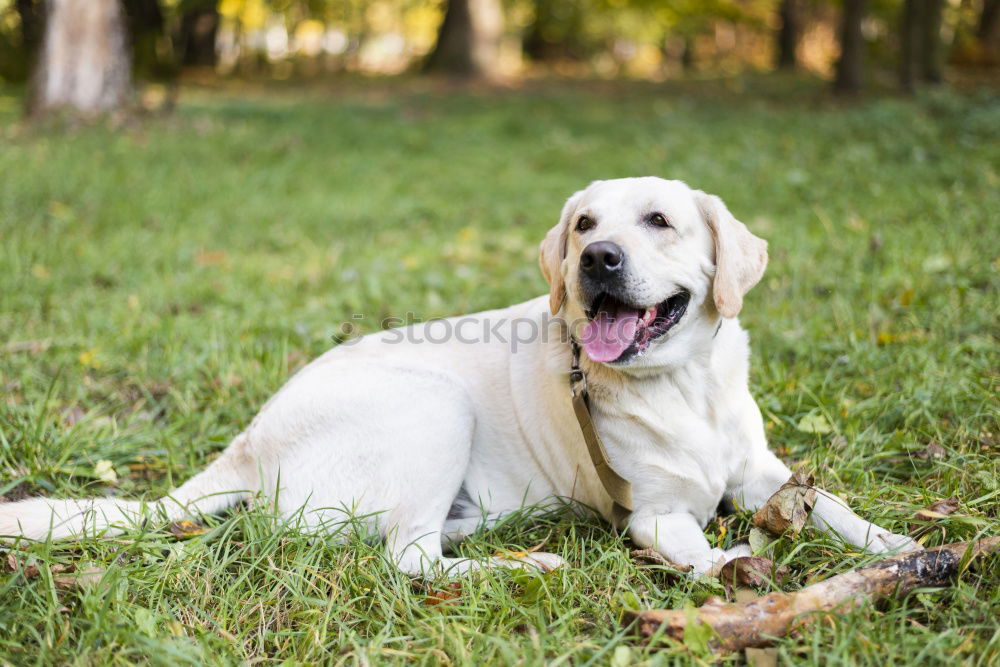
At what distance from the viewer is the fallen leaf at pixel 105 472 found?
311 centimetres

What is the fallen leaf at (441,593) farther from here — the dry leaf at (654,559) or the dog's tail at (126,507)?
the dog's tail at (126,507)

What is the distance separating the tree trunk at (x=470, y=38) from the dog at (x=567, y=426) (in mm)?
16739

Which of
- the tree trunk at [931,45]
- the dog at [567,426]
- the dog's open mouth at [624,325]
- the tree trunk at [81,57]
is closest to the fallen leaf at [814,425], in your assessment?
the dog at [567,426]

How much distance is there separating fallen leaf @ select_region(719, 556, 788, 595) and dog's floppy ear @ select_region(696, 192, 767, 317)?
0.81m

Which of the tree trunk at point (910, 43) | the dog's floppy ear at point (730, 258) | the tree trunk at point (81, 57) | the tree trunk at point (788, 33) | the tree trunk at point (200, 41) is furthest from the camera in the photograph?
the tree trunk at point (200, 41)

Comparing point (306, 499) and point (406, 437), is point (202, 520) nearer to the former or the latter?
point (306, 499)

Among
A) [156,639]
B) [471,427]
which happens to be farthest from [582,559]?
[156,639]

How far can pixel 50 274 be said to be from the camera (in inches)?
208

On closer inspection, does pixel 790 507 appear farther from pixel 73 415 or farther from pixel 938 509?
pixel 73 415

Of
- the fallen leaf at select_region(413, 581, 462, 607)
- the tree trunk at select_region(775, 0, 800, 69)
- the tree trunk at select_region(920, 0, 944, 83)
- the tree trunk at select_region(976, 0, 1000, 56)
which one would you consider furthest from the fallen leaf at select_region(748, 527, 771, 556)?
the tree trunk at select_region(775, 0, 800, 69)

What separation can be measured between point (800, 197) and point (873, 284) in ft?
8.16

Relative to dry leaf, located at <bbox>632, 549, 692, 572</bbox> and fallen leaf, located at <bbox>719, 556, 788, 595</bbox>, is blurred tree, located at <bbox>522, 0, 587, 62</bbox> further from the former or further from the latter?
fallen leaf, located at <bbox>719, 556, 788, 595</bbox>

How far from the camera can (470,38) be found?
18.8 metres

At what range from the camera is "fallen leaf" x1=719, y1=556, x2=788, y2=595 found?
2365 millimetres
